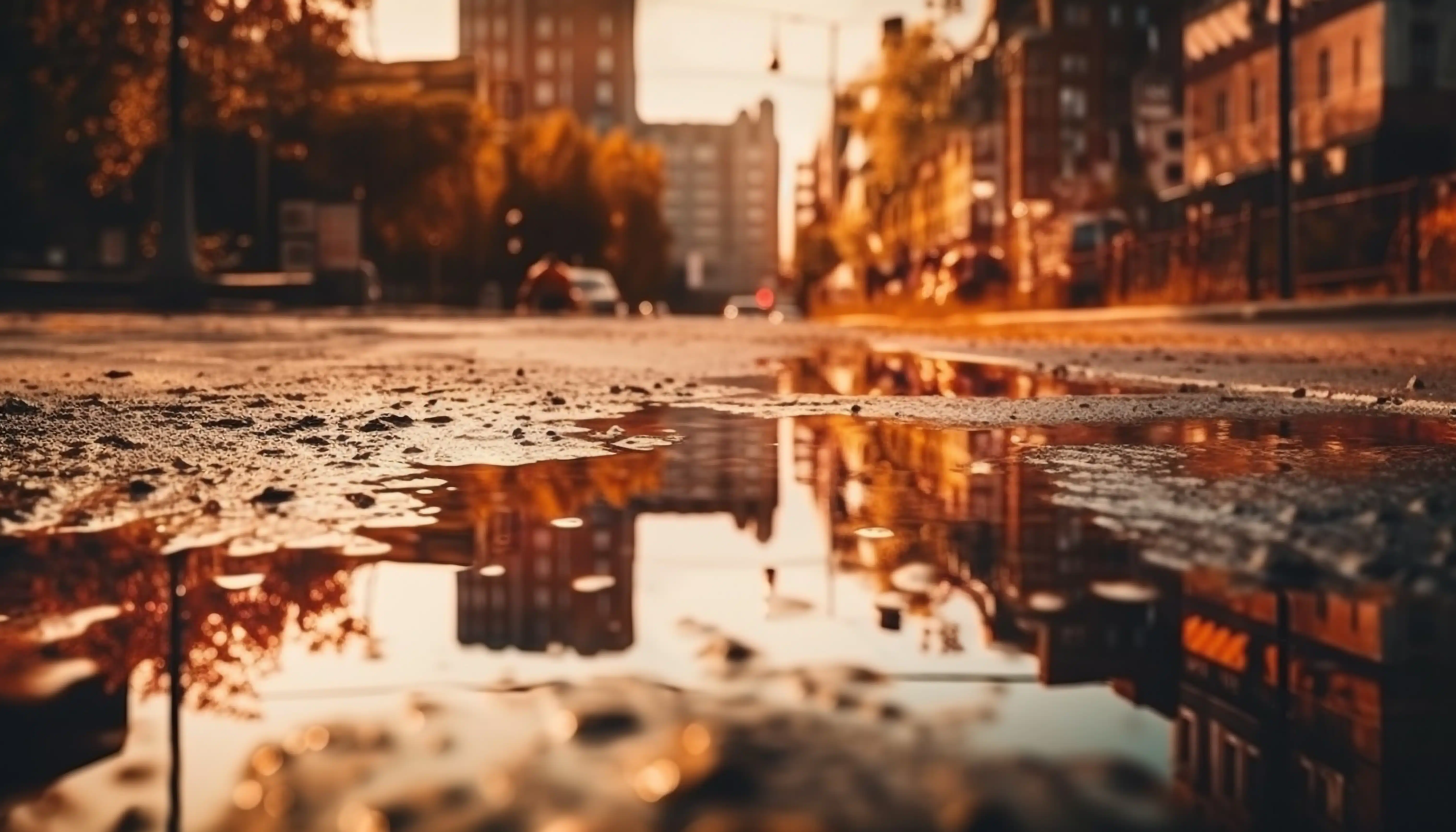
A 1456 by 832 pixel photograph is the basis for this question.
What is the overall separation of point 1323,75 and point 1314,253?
51.0 ft

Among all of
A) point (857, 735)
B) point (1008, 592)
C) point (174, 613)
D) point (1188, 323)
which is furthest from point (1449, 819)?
point (1188, 323)

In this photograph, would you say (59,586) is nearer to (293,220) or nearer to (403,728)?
(403,728)

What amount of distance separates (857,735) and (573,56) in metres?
163

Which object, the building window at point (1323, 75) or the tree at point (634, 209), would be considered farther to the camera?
the tree at point (634, 209)

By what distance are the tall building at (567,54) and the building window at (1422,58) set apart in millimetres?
128165

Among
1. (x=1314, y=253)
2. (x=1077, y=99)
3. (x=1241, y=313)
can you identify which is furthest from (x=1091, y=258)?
(x=1077, y=99)

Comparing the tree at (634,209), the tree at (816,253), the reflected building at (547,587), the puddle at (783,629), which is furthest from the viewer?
the tree at (634,209)

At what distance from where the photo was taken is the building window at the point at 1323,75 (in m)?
37.9

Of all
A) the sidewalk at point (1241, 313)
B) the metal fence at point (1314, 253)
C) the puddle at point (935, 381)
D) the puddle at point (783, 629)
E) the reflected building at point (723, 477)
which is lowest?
the puddle at point (783, 629)

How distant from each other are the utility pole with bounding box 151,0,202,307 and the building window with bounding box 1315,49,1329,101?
25.2m

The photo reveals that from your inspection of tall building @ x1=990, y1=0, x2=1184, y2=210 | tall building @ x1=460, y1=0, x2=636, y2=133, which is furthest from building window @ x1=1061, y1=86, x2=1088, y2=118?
tall building @ x1=460, y1=0, x2=636, y2=133

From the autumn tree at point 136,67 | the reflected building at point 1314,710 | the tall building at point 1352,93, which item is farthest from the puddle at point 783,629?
the tall building at point 1352,93

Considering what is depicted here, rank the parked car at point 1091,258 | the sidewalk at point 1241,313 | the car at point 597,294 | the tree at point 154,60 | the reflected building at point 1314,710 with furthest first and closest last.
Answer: the car at point 597,294, the parked car at point 1091,258, the tree at point 154,60, the sidewalk at point 1241,313, the reflected building at point 1314,710

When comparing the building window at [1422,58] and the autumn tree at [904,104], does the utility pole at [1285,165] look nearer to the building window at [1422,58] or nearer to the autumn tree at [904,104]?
the building window at [1422,58]
